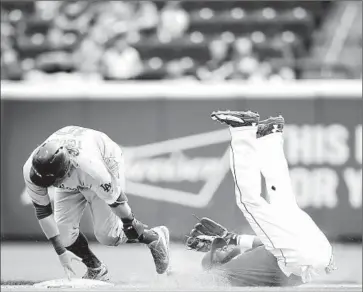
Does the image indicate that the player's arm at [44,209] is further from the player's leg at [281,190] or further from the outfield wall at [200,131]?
the outfield wall at [200,131]

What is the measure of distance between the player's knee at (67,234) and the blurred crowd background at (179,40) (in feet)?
16.1

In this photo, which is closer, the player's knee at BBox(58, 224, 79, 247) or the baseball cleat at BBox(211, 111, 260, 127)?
the baseball cleat at BBox(211, 111, 260, 127)

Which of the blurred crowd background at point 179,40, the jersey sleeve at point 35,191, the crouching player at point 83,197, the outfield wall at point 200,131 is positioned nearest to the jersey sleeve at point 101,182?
the crouching player at point 83,197

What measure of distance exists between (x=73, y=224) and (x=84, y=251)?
0.14 m

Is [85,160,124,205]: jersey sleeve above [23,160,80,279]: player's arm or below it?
above

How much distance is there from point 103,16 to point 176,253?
611cm

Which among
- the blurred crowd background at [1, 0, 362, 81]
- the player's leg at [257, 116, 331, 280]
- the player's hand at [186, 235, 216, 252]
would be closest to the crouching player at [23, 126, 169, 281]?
the player's hand at [186, 235, 216, 252]

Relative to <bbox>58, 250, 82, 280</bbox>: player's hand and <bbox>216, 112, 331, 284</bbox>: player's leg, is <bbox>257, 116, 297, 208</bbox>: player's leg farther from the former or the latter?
<bbox>58, 250, 82, 280</bbox>: player's hand

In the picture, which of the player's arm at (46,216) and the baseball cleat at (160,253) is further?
the baseball cleat at (160,253)

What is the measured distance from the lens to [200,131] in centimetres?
679

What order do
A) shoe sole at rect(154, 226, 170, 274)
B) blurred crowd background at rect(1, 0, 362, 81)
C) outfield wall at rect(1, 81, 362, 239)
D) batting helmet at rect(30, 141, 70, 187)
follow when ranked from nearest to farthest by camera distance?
batting helmet at rect(30, 141, 70, 187)
shoe sole at rect(154, 226, 170, 274)
outfield wall at rect(1, 81, 362, 239)
blurred crowd background at rect(1, 0, 362, 81)

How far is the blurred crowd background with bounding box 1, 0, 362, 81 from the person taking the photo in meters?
8.37

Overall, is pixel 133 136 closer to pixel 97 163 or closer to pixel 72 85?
pixel 72 85

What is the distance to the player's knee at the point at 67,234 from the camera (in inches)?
128
